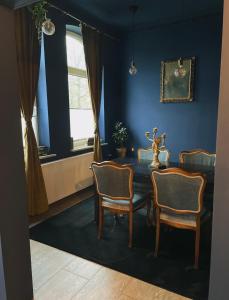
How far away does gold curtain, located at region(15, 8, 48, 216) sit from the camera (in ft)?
9.26

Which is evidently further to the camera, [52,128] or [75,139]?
[75,139]

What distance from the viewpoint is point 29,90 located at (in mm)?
2998

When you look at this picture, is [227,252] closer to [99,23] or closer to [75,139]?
[75,139]

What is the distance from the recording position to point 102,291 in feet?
6.21

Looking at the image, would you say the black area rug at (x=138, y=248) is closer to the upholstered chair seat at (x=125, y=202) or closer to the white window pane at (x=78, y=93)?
the upholstered chair seat at (x=125, y=202)

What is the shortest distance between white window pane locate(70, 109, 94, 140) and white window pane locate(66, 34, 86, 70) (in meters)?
0.80

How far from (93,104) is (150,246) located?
105 inches

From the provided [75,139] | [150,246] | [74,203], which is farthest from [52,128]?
[150,246]

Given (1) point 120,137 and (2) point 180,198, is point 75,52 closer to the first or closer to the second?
(1) point 120,137

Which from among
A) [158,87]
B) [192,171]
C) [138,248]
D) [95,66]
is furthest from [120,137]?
[138,248]

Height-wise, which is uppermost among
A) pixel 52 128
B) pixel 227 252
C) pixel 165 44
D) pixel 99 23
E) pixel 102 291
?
pixel 99 23

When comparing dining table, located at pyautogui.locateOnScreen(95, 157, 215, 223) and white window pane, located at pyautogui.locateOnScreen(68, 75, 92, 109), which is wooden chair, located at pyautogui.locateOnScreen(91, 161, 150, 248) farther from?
white window pane, located at pyautogui.locateOnScreen(68, 75, 92, 109)

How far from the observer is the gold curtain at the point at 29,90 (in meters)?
2.82

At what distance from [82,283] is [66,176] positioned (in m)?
1.99
